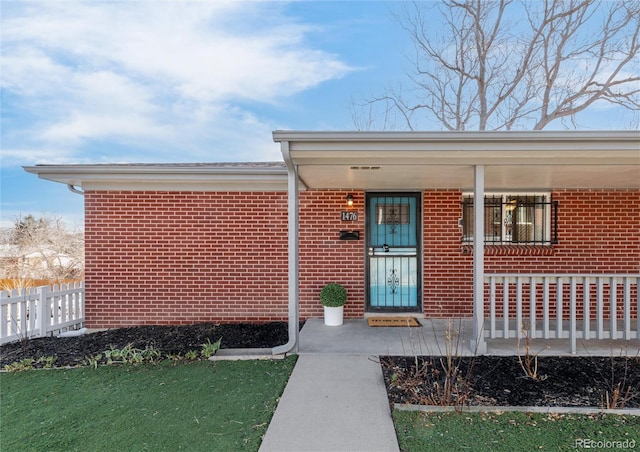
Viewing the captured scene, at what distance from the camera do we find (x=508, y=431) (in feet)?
8.59

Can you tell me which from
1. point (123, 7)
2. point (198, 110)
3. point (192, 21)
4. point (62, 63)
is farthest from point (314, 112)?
point (62, 63)

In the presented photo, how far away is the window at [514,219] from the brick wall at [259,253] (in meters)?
0.23

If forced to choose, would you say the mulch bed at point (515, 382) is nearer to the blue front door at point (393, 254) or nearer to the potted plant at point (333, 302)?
the potted plant at point (333, 302)

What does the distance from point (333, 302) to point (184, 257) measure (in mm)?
2711

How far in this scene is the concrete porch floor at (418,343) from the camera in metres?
4.29

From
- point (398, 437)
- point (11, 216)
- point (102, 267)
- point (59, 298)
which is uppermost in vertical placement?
point (11, 216)

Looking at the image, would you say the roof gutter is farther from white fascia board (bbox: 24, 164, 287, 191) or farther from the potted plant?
the potted plant

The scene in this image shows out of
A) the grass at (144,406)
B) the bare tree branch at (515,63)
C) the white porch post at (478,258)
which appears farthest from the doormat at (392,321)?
the bare tree branch at (515,63)

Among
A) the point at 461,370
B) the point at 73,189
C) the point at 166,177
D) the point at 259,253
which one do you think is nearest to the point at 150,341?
the point at 259,253

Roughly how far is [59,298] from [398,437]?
18.6 ft

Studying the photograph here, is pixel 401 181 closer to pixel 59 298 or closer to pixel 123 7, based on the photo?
pixel 59 298

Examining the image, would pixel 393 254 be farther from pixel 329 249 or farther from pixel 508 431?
pixel 508 431

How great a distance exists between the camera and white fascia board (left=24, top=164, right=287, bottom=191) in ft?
17.1

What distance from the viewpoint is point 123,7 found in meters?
8.11
